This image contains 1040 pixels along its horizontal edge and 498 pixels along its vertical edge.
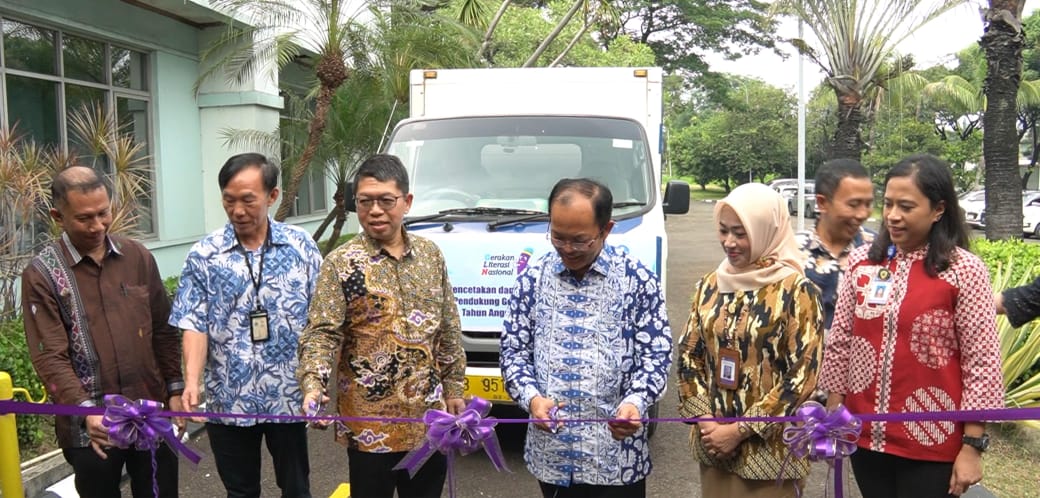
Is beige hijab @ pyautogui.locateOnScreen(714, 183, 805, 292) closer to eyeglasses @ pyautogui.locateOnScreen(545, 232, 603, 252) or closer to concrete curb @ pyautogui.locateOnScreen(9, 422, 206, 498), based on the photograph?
eyeglasses @ pyautogui.locateOnScreen(545, 232, 603, 252)

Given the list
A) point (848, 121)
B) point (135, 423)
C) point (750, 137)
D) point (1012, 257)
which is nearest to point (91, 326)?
point (135, 423)

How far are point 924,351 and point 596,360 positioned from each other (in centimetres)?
102

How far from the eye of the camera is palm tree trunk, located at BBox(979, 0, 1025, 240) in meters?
8.58

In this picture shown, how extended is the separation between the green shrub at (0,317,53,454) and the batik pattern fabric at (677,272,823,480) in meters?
4.13

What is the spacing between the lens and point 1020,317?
2.78m

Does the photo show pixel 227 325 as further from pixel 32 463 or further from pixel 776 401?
pixel 32 463

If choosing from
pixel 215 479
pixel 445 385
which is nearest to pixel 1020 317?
pixel 445 385

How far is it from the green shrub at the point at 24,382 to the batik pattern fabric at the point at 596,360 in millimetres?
3653

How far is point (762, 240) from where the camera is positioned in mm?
2457

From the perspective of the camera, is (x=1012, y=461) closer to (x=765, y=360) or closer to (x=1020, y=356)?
(x=1020, y=356)

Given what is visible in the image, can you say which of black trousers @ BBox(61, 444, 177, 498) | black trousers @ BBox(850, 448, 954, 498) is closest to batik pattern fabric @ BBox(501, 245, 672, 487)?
black trousers @ BBox(850, 448, 954, 498)

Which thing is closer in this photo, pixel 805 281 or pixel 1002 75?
pixel 805 281

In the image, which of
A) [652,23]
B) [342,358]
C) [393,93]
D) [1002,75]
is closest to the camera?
[342,358]

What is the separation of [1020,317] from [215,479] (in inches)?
166
